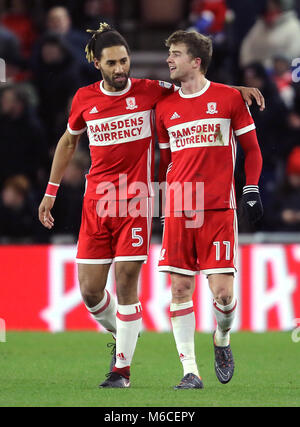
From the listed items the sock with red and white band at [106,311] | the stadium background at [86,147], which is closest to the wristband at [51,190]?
the sock with red and white band at [106,311]

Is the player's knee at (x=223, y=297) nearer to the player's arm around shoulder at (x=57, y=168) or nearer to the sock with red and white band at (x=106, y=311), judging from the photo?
the sock with red and white band at (x=106, y=311)

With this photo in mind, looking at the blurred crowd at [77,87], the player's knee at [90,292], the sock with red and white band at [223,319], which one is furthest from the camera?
the blurred crowd at [77,87]

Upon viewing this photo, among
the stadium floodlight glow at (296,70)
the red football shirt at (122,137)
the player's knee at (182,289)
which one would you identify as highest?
the stadium floodlight glow at (296,70)

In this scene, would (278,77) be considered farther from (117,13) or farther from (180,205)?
(180,205)

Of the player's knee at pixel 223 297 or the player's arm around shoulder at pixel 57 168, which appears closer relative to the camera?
the player's knee at pixel 223 297

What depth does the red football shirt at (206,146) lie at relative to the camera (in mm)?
7574

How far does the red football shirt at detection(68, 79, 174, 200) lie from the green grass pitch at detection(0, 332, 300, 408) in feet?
4.69

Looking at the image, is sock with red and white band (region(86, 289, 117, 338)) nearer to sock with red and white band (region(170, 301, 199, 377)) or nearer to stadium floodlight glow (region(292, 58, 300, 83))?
sock with red and white band (region(170, 301, 199, 377))

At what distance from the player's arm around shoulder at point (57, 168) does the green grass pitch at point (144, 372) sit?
47.8 inches

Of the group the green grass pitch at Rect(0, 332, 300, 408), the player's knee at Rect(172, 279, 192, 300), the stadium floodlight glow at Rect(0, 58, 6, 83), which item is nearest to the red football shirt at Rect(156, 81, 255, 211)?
the player's knee at Rect(172, 279, 192, 300)

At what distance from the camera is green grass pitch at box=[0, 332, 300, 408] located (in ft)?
22.9

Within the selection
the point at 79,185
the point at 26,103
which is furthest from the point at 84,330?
the point at 26,103

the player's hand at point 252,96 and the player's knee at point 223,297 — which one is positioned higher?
the player's hand at point 252,96

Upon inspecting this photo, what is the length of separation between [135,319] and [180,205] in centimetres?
89
